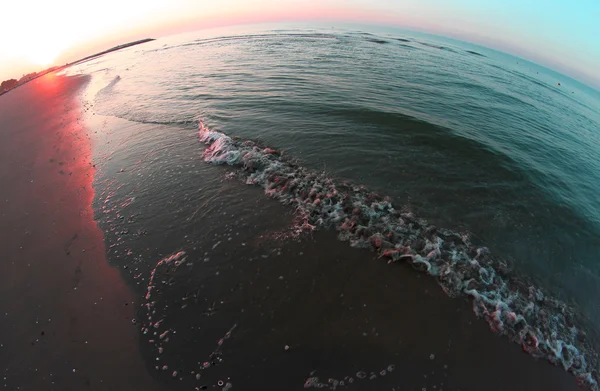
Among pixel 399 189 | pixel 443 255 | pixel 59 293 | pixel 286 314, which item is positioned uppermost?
pixel 399 189

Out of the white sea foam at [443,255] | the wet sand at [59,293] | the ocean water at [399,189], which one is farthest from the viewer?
the ocean water at [399,189]

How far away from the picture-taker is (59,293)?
7934mm

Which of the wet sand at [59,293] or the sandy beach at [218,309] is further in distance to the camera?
the wet sand at [59,293]

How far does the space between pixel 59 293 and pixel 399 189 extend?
44.1 ft

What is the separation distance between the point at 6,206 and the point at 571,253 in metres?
25.1

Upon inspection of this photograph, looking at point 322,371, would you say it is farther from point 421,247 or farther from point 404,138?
point 404,138

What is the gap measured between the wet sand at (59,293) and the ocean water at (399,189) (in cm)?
87

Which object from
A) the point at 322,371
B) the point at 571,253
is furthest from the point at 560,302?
the point at 322,371

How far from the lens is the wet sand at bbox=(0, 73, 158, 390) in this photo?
20.4 feet

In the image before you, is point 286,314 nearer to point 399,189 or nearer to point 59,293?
point 59,293

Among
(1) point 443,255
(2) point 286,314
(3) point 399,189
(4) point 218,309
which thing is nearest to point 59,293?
(4) point 218,309

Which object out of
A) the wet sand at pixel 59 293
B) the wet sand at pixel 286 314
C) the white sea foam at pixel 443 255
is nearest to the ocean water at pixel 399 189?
the white sea foam at pixel 443 255

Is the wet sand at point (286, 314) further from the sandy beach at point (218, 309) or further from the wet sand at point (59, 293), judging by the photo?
the wet sand at point (59, 293)

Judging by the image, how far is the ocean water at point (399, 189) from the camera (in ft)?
27.1
